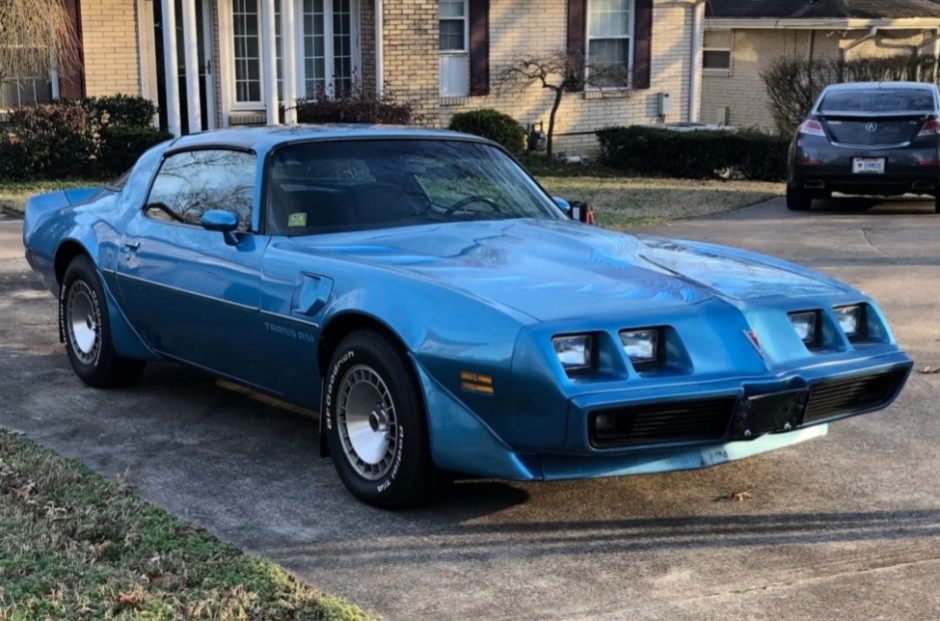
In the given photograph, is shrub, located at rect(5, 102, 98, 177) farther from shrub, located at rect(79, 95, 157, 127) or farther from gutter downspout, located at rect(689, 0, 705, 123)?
gutter downspout, located at rect(689, 0, 705, 123)

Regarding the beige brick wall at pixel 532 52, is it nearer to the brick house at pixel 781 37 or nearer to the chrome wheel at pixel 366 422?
the brick house at pixel 781 37

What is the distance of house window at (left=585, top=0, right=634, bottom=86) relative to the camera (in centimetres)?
2306

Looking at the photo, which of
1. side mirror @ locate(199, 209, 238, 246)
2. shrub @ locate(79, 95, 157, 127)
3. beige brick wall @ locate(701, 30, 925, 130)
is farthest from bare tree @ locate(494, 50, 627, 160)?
side mirror @ locate(199, 209, 238, 246)

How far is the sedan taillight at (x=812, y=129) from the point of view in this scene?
14.8 metres

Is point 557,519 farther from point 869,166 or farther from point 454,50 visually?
point 454,50

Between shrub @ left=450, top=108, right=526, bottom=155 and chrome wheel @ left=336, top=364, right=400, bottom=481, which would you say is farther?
shrub @ left=450, top=108, right=526, bottom=155

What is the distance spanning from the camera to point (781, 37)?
30562 millimetres

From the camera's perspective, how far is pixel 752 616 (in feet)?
13.4

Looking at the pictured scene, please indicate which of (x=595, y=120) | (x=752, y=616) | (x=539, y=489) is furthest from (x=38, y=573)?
(x=595, y=120)

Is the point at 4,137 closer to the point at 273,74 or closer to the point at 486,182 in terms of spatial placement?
the point at 273,74

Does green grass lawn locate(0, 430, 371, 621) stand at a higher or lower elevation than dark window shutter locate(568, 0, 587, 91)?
lower

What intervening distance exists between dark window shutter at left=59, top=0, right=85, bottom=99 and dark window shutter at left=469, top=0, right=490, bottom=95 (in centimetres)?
648

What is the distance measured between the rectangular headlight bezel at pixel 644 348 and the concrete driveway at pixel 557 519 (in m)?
0.67

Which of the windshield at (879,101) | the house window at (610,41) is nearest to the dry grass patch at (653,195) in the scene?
the windshield at (879,101)
